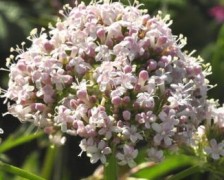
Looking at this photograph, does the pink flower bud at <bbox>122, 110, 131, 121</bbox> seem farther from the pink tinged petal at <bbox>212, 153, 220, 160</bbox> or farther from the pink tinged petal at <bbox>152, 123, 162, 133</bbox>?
the pink tinged petal at <bbox>212, 153, 220, 160</bbox>

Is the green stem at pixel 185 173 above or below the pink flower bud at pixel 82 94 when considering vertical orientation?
below

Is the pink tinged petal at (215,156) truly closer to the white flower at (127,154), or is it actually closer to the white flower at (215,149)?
the white flower at (215,149)

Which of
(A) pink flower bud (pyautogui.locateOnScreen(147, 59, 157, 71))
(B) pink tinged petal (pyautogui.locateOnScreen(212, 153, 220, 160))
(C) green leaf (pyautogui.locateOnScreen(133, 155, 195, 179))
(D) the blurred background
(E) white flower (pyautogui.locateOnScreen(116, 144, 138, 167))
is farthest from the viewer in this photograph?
(D) the blurred background

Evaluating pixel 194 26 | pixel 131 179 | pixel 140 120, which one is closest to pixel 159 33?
pixel 140 120

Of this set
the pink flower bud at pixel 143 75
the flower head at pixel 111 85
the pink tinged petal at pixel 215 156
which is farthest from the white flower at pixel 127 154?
the pink tinged petal at pixel 215 156

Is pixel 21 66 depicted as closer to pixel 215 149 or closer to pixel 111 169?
pixel 111 169

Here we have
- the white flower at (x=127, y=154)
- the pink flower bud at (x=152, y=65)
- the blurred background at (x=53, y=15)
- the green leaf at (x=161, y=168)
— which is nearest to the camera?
the white flower at (x=127, y=154)

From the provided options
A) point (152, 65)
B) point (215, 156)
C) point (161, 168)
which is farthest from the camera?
point (161, 168)

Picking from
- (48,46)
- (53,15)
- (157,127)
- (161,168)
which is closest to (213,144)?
(157,127)

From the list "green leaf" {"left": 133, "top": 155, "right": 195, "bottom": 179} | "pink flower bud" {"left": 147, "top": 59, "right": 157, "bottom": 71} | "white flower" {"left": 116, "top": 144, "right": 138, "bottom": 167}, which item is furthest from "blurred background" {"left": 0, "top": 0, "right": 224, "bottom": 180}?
"white flower" {"left": 116, "top": 144, "right": 138, "bottom": 167}

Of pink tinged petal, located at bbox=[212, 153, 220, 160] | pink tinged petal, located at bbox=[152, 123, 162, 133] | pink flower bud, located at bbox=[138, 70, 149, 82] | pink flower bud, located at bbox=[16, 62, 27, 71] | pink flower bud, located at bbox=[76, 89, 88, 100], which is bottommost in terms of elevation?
pink tinged petal, located at bbox=[212, 153, 220, 160]

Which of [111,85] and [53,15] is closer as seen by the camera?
[111,85]

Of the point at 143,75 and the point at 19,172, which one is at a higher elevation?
the point at 143,75
